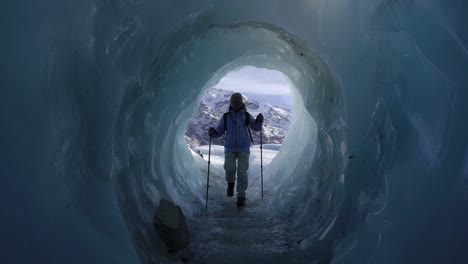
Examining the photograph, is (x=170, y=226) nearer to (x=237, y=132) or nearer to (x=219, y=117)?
(x=237, y=132)

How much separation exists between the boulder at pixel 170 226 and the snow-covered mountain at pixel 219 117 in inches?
360

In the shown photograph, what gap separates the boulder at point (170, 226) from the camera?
3.87 m

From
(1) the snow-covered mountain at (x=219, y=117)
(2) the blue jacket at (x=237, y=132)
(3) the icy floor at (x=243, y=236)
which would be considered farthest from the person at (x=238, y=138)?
(1) the snow-covered mountain at (x=219, y=117)

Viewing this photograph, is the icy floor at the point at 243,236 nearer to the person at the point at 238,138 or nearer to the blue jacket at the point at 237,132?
the person at the point at 238,138

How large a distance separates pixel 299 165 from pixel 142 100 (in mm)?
3463

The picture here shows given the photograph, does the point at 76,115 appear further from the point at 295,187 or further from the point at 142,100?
the point at 295,187

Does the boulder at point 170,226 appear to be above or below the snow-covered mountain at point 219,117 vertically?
below

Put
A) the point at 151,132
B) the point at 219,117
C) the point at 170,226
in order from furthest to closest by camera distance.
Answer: the point at 219,117
the point at 151,132
the point at 170,226

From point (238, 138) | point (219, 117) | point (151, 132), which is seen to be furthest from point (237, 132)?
point (219, 117)

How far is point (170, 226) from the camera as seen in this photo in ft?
12.6

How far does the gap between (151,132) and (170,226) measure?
5.77 ft

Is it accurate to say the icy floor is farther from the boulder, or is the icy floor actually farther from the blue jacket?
the blue jacket

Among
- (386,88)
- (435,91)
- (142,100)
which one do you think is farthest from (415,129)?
(142,100)

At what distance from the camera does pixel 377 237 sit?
9.39 feet
